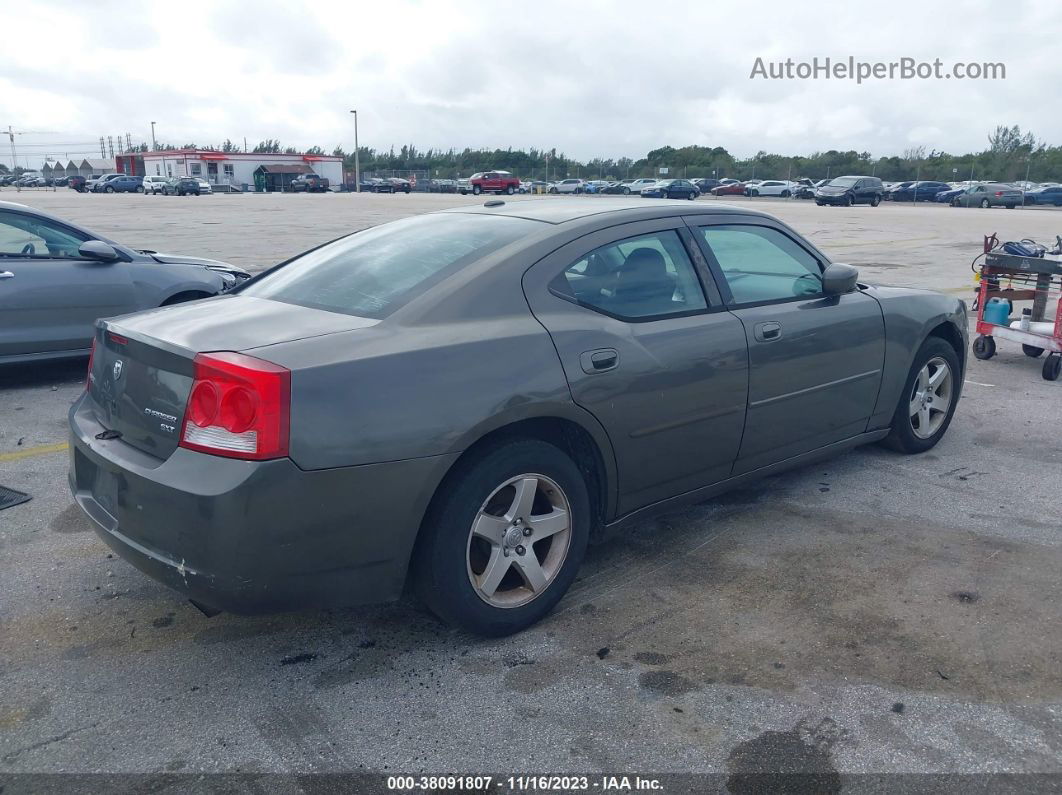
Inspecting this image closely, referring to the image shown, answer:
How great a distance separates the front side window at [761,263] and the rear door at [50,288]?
502 centimetres

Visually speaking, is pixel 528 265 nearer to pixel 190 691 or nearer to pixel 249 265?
pixel 190 691

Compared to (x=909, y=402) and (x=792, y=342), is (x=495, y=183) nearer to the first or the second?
(x=909, y=402)

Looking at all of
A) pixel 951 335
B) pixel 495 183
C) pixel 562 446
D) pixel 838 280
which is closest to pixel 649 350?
pixel 562 446

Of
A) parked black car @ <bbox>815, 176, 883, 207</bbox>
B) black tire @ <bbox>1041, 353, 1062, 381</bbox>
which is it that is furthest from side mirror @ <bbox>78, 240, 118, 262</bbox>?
parked black car @ <bbox>815, 176, 883, 207</bbox>

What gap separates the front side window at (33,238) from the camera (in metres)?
6.90

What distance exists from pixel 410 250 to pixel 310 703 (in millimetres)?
1849

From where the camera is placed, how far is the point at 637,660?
128 inches

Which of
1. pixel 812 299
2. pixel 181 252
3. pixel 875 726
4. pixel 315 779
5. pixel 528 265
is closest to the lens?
pixel 315 779

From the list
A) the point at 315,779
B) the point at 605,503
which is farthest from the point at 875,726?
the point at 315,779

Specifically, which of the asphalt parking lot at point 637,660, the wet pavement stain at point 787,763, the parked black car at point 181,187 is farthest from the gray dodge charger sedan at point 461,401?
the parked black car at point 181,187

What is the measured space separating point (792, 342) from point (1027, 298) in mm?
4905

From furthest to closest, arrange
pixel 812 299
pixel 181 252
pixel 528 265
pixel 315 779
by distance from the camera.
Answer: pixel 181 252
pixel 812 299
pixel 528 265
pixel 315 779

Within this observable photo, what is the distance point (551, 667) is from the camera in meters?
3.23

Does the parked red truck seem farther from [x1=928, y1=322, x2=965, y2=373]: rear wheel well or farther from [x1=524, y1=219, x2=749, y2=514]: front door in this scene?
[x1=524, y1=219, x2=749, y2=514]: front door
